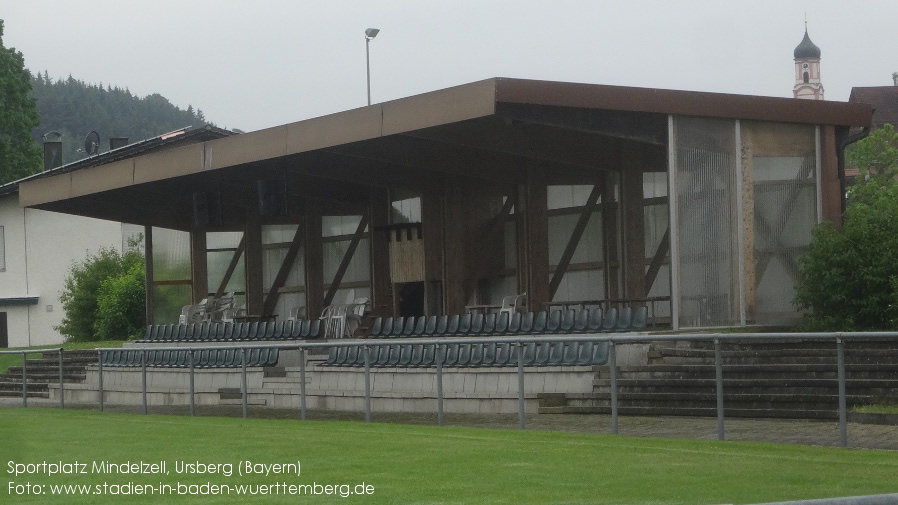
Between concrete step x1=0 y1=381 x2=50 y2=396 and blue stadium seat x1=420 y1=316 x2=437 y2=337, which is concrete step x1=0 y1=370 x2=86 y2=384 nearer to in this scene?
concrete step x1=0 y1=381 x2=50 y2=396

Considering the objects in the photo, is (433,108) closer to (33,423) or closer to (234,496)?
(33,423)

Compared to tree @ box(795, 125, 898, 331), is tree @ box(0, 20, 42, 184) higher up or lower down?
higher up

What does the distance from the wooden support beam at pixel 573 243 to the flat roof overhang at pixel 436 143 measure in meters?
0.65

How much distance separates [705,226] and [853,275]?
8.25 ft

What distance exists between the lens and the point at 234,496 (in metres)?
8.02

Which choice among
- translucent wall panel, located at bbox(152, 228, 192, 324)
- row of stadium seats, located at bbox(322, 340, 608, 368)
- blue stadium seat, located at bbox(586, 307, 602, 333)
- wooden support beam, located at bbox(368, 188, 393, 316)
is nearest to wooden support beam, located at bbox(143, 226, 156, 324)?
translucent wall panel, located at bbox(152, 228, 192, 324)

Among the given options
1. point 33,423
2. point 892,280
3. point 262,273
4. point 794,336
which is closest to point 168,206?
point 262,273

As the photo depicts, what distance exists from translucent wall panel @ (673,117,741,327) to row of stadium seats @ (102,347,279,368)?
7.42 m

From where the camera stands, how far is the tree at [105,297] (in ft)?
147

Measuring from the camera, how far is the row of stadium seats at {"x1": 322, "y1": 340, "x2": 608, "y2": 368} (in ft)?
48.0

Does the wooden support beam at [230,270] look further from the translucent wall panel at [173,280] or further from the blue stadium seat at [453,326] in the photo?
the blue stadium seat at [453,326]

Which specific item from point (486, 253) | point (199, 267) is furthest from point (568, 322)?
point (199, 267)

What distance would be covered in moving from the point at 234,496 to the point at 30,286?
4695cm

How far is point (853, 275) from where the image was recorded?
20688 millimetres
